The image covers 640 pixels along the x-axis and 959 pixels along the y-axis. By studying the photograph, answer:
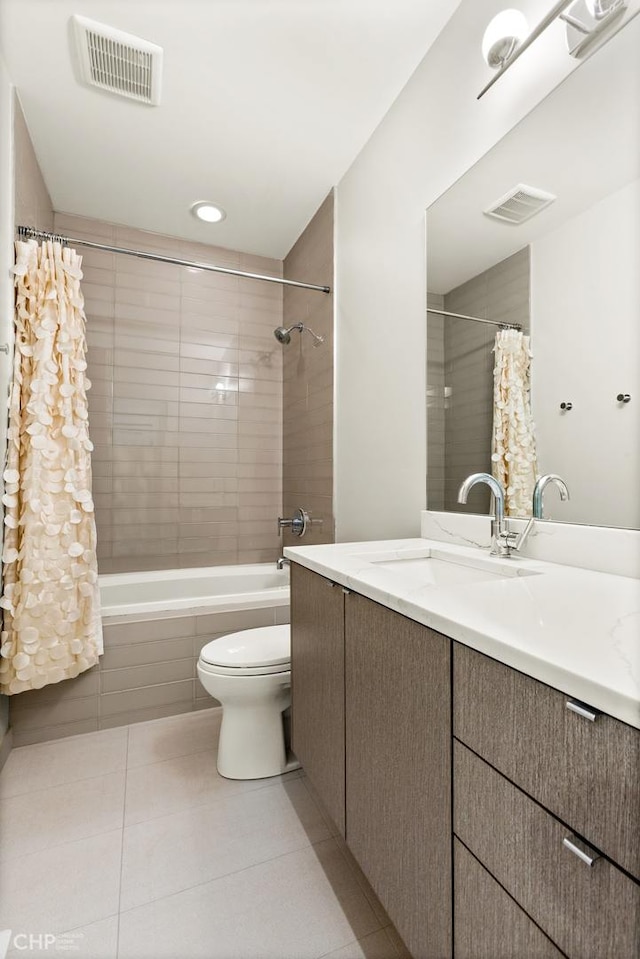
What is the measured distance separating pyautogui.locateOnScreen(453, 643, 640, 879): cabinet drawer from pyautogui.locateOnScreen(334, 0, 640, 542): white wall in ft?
3.72

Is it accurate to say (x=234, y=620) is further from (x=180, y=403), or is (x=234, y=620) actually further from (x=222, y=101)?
(x=222, y=101)

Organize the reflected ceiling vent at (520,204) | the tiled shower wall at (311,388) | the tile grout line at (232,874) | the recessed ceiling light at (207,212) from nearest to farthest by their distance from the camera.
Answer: the tile grout line at (232,874)
the reflected ceiling vent at (520,204)
the tiled shower wall at (311,388)
the recessed ceiling light at (207,212)

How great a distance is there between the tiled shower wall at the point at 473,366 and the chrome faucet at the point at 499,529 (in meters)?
0.12

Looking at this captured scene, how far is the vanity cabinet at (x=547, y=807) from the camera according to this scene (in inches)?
18.9

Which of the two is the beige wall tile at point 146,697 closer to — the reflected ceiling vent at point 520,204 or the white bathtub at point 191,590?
the white bathtub at point 191,590

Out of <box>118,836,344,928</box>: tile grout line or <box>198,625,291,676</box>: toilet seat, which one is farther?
<box>198,625,291,676</box>: toilet seat

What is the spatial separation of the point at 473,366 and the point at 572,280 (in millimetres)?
416

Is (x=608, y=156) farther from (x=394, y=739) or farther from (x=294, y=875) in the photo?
(x=294, y=875)

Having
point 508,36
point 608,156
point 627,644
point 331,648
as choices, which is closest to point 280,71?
point 508,36

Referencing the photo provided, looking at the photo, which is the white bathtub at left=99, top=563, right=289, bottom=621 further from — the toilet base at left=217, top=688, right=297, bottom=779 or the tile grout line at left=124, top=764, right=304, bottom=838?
the tile grout line at left=124, top=764, right=304, bottom=838

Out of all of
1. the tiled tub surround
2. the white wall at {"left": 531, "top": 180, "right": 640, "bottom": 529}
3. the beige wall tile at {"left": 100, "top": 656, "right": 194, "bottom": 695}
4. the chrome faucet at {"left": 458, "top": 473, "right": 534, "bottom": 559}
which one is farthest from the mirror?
the beige wall tile at {"left": 100, "top": 656, "right": 194, "bottom": 695}

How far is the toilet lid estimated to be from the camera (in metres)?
1.60

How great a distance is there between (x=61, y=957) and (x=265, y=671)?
2.59 feet

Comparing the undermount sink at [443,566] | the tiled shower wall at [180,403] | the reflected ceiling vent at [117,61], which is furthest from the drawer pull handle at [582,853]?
the tiled shower wall at [180,403]
